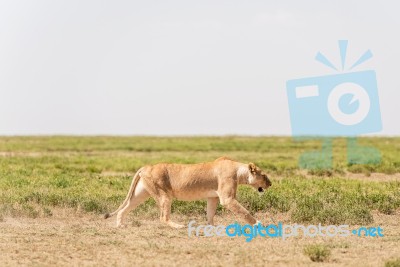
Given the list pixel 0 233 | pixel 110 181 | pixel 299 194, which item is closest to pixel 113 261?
pixel 0 233

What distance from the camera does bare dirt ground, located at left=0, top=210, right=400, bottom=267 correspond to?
1084 centimetres

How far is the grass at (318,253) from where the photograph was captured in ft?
36.0

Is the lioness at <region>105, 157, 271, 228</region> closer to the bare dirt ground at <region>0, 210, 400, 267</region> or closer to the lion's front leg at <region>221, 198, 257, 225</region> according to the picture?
the lion's front leg at <region>221, 198, 257, 225</region>

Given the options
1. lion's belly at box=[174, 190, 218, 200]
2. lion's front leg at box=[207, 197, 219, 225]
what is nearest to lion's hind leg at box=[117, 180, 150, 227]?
lion's belly at box=[174, 190, 218, 200]

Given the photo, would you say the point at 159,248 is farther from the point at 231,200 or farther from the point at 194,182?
the point at 194,182

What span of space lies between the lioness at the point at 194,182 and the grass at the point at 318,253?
2324 mm

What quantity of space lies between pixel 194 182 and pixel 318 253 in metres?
3.30

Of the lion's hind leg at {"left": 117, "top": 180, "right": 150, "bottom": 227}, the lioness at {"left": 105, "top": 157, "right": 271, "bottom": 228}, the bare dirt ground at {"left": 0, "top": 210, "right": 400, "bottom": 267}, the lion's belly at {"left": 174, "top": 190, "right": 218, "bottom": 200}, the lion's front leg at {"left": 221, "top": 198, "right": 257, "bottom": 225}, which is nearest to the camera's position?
the bare dirt ground at {"left": 0, "top": 210, "right": 400, "bottom": 267}

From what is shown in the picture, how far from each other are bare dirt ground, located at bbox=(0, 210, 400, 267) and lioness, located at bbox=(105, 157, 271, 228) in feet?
1.92

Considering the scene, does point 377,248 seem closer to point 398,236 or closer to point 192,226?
point 398,236

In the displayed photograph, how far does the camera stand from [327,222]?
1474cm

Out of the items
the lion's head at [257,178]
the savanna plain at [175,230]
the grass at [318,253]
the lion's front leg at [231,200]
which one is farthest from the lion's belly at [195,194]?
the grass at [318,253]

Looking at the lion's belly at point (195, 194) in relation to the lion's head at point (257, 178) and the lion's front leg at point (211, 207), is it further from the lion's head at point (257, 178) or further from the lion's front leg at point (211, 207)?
the lion's head at point (257, 178)

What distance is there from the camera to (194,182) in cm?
1366
